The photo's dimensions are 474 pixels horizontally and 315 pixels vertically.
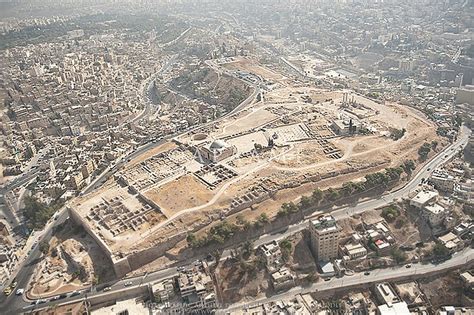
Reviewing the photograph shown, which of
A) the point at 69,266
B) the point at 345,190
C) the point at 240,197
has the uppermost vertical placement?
the point at 240,197

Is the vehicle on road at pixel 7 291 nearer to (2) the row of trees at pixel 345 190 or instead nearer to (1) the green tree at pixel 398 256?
(2) the row of trees at pixel 345 190

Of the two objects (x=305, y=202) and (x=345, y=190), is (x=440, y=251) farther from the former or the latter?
(x=305, y=202)

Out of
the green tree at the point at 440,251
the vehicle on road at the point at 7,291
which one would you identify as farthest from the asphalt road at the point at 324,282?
the green tree at the point at 440,251

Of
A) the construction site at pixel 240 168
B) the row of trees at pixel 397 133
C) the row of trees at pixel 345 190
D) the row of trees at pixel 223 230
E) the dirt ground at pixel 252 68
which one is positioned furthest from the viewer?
the dirt ground at pixel 252 68

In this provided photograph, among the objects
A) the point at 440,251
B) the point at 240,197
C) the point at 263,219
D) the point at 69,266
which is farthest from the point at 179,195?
the point at 440,251

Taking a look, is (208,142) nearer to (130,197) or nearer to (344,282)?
(130,197)

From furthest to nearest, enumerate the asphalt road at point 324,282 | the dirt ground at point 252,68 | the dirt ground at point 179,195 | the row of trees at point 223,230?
the dirt ground at point 252,68, the dirt ground at point 179,195, the row of trees at point 223,230, the asphalt road at point 324,282

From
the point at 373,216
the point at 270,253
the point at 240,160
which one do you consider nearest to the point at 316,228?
the point at 270,253
